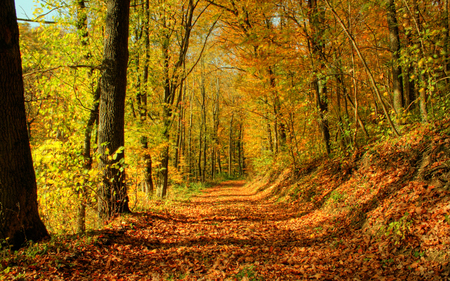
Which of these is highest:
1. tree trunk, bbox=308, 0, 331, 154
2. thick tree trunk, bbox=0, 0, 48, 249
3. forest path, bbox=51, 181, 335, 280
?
tree trunk, bbox=308, 0, 331, 154

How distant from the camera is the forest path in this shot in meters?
3.37

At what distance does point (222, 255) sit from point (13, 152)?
364 centimetres

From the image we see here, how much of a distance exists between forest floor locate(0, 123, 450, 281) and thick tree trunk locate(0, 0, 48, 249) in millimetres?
400

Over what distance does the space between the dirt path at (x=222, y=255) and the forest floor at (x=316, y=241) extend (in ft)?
0.05

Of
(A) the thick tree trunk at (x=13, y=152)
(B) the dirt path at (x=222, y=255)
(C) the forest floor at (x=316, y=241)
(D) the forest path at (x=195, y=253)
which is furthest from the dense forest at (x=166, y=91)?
(D) the forest path at (x=195, y=253)

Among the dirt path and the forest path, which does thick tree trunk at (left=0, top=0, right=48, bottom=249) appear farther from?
the forest path

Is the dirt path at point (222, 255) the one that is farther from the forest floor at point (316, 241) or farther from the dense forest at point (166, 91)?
the dense forest at point (166, 91)

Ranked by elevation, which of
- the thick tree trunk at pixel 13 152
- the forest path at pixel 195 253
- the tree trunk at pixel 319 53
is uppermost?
the tree trunk at pixel 319 53

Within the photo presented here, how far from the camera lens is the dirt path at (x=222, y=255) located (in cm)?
317

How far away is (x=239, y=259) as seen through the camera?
3914 millimetres

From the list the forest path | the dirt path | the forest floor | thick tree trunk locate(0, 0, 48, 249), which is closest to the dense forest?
thick tree trunk locate(0, 0, 48, 249)

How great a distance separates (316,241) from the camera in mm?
4578

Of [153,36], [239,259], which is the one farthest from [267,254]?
[153,36]

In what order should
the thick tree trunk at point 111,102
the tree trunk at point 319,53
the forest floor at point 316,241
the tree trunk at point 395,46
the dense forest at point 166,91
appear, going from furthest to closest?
the tree trunk at point 319,53, the tree trunk at point 395,46, the thick tree trunk at point 111,102, the dense forest at point 166,91, the forest floor at point 316,241
